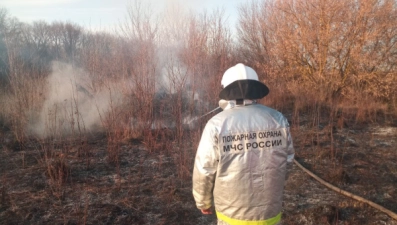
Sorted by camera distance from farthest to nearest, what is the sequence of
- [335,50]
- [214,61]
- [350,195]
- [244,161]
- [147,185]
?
[335,50]
[214,61]
[147,185]
[350,195]
[244,161]

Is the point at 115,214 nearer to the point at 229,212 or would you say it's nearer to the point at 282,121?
the point at 229,212

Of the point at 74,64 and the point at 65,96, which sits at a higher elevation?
the point at 74,64

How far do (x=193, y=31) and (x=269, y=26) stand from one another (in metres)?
10.3

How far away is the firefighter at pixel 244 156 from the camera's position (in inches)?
83.8

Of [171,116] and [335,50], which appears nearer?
[171,116]

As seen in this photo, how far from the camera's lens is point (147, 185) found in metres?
5.43

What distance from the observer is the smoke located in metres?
8.55

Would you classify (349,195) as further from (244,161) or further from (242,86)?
(242,86)

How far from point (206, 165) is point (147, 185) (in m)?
3.52

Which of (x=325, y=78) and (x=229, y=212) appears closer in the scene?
(x=229, y=212)

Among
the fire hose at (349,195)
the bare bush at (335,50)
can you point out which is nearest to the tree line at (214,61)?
the bare bush at (335,50)

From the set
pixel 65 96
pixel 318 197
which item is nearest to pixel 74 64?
pixel 65 96

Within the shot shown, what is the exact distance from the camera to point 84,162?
652 centimetres

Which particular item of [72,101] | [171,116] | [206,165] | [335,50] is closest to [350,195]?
[206,165]
